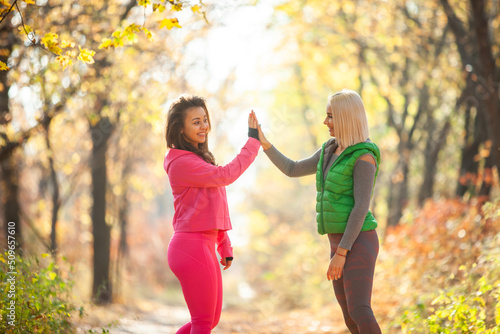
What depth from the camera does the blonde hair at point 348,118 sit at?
339cm

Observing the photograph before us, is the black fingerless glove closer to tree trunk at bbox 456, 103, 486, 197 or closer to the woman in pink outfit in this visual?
the woman in pink outfit

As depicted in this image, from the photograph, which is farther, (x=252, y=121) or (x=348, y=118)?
(x=252, y=121)

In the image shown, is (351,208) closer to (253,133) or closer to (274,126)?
(253,133)

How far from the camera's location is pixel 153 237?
2092cm

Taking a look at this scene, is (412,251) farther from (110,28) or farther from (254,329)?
(110,28)

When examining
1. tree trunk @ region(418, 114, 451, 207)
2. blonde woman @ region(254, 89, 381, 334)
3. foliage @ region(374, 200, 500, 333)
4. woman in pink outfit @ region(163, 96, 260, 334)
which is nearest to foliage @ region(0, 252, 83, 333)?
woman in pink outfit @ region(163, 96, 260, 334)

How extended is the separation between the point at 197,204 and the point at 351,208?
1002mm

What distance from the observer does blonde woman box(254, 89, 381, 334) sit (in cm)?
329

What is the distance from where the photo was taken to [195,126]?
360cm

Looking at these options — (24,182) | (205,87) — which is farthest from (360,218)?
(24,182)

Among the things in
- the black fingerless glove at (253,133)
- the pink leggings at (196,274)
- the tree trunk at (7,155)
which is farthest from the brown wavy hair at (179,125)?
the tree trunk at (7,155)

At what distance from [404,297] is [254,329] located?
2801 mm

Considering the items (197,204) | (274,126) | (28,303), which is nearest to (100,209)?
(28,303)

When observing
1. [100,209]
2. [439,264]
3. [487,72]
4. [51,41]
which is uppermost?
[487,72]
